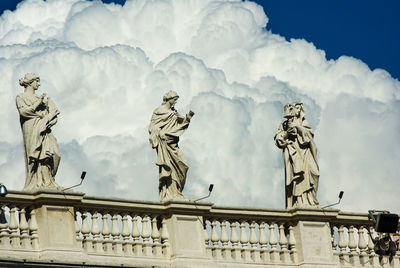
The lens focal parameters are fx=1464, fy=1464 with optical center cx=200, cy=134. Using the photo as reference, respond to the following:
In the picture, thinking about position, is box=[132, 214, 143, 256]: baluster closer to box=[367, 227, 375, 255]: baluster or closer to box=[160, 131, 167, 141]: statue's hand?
box=[160, 131, 167, 141]: statue's hand

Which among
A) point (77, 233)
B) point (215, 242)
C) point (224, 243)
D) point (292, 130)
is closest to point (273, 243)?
point (224, 243)

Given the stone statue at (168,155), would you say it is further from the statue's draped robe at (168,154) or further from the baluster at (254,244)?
the baluster at (254,244)

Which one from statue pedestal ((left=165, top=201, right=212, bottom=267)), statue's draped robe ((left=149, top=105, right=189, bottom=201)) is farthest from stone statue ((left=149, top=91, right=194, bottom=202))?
statue pedestal ((left=165, top=201, right=212, bottom=267))

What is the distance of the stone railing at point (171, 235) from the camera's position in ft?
105

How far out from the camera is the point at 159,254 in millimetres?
33750

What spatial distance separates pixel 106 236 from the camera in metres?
33.0

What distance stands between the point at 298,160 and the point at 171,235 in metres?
4.27

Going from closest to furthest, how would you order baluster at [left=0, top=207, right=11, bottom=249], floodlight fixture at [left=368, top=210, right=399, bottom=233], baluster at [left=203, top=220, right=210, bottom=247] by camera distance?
baluster at [left=0, top=207, right=11, bottom=249], baluster at [left=203, top=220, right=210, bottom=247], floodlight fixture at [left=368, top=210, right=399, bottom=233]

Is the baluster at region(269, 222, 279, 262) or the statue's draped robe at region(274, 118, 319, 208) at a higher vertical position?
the statue's draped robe at region(274, 118, 319, 208)

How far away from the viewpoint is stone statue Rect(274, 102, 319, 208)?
119ft

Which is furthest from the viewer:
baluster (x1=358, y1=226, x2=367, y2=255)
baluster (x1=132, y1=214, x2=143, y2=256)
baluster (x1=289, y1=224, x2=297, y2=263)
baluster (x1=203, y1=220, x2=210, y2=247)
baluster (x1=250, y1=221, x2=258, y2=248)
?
baluster (x1=358, y1=226, x2=367, y2=255)

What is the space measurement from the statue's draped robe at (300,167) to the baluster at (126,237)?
504 cm

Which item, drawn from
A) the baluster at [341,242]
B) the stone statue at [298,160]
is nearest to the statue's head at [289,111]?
the stone statue at [298,160]

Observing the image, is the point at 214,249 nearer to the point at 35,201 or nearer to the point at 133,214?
the point at 133,214
